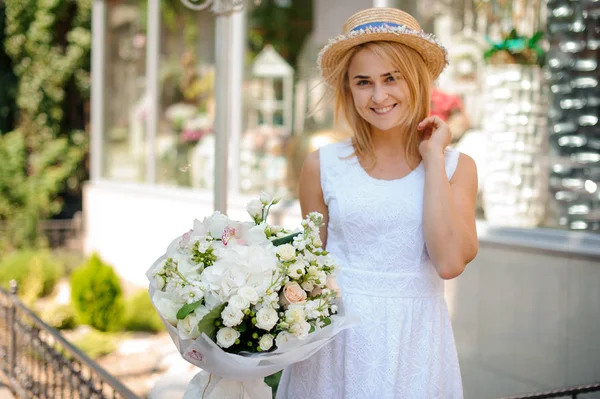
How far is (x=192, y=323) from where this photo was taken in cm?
153

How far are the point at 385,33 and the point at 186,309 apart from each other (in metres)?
0.92

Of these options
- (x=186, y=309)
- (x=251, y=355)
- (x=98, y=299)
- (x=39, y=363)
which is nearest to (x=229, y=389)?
(x=251, y=355)

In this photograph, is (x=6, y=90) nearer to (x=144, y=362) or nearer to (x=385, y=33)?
(x=144, y=362)

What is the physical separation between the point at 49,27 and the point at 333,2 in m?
7.99

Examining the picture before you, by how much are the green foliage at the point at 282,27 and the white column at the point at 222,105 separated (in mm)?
3120

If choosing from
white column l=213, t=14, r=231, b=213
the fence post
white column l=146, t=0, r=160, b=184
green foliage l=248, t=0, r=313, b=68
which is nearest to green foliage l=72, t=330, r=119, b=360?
the fence post

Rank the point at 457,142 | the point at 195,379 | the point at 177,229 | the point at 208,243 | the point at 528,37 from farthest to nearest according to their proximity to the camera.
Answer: the point at 177,229, the point at 457,142, the point at 528,37, the point at 195,379, the point at 208,243

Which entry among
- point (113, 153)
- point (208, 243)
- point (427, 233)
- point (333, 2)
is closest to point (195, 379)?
point (208, 243)

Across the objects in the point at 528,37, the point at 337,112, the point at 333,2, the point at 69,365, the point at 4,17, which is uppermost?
the point at 4,17

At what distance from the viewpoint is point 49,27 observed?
12.6 metres

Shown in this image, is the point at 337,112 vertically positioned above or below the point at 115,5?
below

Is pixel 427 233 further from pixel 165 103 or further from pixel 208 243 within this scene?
pixel 165 103

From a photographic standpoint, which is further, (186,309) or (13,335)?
(13,335)

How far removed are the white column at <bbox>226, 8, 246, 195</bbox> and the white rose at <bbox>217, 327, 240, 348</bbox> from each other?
17.5 ft
